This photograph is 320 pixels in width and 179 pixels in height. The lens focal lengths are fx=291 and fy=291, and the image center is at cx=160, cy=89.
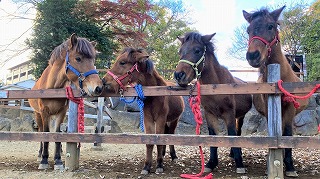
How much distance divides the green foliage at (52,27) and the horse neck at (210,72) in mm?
9584

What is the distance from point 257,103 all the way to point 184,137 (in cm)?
175

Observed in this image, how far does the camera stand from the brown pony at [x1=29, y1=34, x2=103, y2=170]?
4.40 meters

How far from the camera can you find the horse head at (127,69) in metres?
4.42

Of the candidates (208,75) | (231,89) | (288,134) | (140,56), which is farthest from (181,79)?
(288,134)

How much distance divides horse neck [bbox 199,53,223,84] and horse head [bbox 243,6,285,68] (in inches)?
29.2

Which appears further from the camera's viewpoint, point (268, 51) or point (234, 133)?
point (234, 133)

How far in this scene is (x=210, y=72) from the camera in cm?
453

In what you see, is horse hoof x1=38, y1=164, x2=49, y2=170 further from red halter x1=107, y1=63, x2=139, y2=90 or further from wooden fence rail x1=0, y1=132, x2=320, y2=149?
red halter x1=107, y1=63, x2=139, y2=90

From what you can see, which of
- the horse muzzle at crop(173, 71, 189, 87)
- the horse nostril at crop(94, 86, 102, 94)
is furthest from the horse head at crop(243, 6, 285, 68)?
the horse nostril at crop(94, 86, 102, 94)

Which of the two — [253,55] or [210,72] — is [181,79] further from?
[253,55]

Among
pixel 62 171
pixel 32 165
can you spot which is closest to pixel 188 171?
pixel 62 171

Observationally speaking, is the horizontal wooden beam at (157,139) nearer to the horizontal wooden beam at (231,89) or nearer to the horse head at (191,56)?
the horizontal wooden beam at (231,89)

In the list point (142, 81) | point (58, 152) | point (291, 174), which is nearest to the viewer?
point (291, 174)

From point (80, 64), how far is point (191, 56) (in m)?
1.76
